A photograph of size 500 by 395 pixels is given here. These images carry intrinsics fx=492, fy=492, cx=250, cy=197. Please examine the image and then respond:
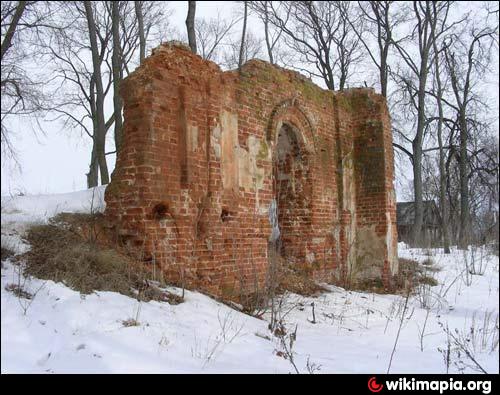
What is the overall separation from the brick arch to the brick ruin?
20 mm

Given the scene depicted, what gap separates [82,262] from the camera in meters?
4.87

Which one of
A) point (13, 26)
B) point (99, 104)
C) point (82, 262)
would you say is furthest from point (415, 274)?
point (99, 104)

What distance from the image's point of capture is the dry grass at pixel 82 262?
4.56 metres

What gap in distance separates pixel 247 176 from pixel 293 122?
5.98 ft

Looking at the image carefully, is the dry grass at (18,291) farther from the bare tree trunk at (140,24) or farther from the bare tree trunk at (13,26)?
the bare tree trunk at (140,24)

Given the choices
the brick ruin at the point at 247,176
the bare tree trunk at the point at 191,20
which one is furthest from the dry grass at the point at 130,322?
the bare tree trunk at the point at 191,20

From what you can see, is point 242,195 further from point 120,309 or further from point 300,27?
point 300,27

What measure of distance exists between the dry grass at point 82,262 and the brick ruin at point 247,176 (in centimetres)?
34

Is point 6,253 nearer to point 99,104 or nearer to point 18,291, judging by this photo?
point 18,291

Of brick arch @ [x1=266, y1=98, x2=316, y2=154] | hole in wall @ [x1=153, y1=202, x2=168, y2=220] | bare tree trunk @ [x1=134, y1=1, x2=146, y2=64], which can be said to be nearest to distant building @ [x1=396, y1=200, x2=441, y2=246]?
bare tree trunk @ [x1=134, y1=1, x2=146, y2=64]

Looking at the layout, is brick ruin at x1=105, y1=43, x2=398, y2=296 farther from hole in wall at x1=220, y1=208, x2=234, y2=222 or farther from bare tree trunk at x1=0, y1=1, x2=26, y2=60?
bare tree trunk at x1=0, y1=1, x2=26, y2=60

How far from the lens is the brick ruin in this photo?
596 cm

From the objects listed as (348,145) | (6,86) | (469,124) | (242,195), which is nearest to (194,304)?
(242,195)
